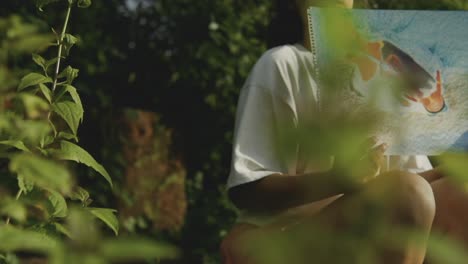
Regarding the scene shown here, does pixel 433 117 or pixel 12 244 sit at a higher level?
pixel 12 244

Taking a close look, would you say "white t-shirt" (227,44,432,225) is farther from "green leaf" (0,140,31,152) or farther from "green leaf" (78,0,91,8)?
"green leaf" (0,140,31,152)

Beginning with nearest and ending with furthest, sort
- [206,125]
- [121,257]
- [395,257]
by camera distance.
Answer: [121,257]
[395,257]
[206,125]

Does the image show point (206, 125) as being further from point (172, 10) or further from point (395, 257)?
point (395, 257)

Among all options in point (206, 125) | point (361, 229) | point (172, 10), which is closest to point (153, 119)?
point (206, 125)

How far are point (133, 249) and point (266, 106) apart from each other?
175 centimetres

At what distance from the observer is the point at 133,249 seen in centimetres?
68

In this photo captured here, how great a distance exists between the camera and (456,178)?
0.72 m

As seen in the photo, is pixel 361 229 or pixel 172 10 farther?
pixel 172 10

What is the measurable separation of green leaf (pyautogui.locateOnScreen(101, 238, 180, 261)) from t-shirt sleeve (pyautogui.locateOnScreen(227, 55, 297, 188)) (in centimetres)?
157

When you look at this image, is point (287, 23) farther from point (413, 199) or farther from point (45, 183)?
point (45, 183)

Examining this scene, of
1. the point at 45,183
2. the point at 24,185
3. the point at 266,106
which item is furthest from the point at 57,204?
the point at 266,106

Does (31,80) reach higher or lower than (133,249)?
lower

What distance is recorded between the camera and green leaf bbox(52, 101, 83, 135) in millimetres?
1440

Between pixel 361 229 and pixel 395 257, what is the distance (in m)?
1.01
